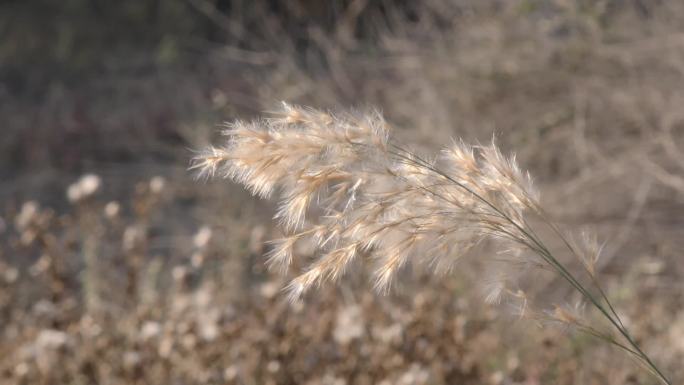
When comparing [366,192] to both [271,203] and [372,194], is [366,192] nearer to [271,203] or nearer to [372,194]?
[372,194]

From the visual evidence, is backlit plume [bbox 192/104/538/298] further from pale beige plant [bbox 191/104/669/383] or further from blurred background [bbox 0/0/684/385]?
blurred background [bbox 0/0/684/385]

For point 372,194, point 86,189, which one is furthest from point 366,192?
point 86,189

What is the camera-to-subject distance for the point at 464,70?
6426mm

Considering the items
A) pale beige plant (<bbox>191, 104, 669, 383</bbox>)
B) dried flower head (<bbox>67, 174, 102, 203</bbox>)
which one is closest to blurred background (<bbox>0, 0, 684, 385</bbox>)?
dried flower head (<bbox>67, 174, 102, 203</bbox>)

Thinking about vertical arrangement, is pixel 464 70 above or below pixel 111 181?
below

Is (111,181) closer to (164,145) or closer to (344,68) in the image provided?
Result: (164,145)

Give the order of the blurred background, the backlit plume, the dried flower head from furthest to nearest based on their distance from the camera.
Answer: the dried flower head, the blurred background, the backlit plume

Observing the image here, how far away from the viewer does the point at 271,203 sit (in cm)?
699

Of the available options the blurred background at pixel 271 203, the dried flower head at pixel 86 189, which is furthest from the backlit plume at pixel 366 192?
the dried flower head at pixel 86 189

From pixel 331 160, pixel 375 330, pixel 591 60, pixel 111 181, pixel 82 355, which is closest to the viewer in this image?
pixel 331 160

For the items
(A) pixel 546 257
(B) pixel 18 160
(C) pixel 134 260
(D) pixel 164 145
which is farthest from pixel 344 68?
(A) pixel 546 257

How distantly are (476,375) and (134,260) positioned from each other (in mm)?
1196

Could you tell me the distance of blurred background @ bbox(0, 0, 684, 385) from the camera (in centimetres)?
330

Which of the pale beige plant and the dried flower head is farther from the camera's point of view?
the dried flower head
